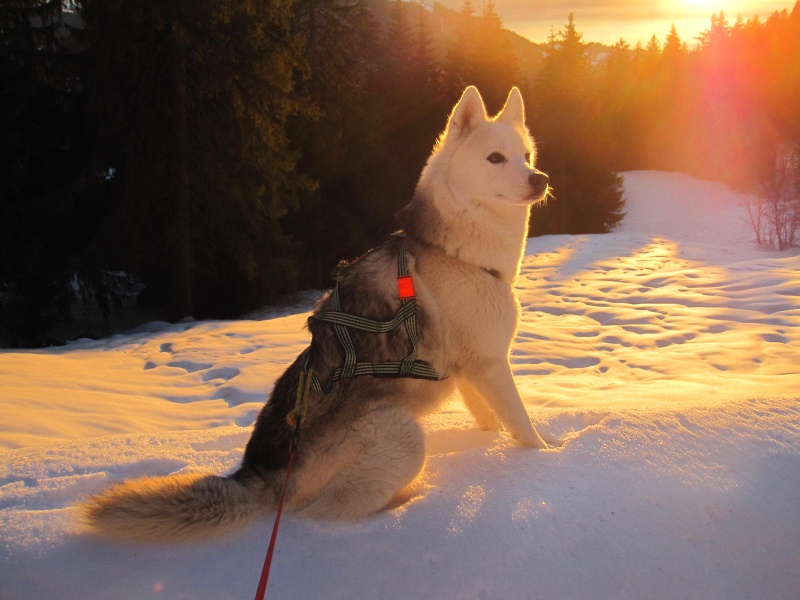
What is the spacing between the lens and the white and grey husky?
7.39 ft

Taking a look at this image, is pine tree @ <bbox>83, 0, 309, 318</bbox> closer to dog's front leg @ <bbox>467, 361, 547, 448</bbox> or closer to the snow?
the snow

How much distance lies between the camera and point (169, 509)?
213cm

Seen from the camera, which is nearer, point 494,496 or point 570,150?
point 494,496

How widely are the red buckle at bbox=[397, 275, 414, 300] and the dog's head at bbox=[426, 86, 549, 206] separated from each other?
69cm

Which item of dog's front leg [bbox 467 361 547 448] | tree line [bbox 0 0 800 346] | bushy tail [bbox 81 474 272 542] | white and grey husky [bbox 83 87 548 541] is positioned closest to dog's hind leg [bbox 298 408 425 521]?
white and grey husky [bbox 83 87 548 541]

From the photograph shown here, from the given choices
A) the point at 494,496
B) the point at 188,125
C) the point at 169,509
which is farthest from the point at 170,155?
the point at 494,496

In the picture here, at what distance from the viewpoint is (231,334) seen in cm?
835

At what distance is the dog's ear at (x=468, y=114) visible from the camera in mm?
3385

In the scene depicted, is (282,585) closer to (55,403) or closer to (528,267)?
(55,403)

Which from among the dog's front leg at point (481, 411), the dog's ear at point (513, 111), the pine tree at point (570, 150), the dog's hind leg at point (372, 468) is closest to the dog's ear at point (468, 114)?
the dog's ear at point (513, 111)

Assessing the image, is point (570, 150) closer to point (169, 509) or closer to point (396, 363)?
point (396, 363)

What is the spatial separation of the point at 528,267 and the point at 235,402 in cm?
1024

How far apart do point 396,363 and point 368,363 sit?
15cm

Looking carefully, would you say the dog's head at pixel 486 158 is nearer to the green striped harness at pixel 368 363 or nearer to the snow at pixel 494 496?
the green striped harness at pixel 368 363
